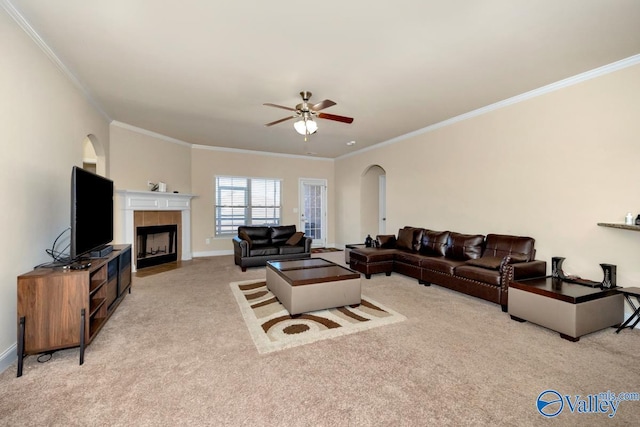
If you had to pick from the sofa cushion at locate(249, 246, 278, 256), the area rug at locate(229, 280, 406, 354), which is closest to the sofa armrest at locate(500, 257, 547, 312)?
the area rug at locate(229, 280, 406, 354)

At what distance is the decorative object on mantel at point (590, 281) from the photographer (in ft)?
9.86

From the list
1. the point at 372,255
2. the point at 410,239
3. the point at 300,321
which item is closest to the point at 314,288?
the point at 300,321

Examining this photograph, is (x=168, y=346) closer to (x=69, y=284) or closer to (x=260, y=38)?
(x=69, y=284)

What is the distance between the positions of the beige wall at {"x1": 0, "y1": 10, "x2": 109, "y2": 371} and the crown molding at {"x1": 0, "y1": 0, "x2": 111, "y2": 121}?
0.16ft

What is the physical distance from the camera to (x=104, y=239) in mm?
3367

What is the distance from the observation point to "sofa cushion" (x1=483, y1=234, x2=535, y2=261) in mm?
3801

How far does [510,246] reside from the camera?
13.1 ft

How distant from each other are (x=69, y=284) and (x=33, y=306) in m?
0.27

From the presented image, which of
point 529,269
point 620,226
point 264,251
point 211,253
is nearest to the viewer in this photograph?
point 620,226

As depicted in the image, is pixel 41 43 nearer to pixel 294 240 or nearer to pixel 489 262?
pixel 294 240

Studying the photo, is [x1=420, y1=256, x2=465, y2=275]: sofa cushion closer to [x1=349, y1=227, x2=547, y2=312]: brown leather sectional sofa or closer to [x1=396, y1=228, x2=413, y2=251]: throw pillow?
[x1=349, y1=227, x2=547, y2=312]: brown leather sectional sofa

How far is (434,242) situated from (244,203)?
505cm

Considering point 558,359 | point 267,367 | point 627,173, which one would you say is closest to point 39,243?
point 267,367

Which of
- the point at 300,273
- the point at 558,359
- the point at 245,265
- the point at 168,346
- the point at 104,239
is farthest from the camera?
the point at 245,265
